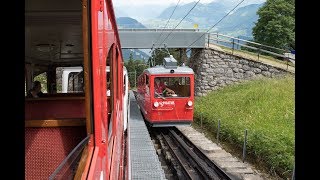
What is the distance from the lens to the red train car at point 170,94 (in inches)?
599

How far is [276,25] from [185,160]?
3567 centimetres

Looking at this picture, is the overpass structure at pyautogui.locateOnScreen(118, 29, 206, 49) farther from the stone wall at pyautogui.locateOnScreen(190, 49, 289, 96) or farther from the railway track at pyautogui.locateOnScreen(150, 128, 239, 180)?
the railway track at pyautogui.locateOnScreen(150, 128, 239, 180)

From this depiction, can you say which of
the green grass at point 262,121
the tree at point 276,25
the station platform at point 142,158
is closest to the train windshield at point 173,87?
the green grass at point 262,121

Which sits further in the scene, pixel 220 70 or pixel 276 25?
pixel 276 25

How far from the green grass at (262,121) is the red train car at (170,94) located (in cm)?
152

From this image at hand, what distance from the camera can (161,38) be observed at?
2658cm

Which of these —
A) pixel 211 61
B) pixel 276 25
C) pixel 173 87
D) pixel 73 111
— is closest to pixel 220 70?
pixel 211 61

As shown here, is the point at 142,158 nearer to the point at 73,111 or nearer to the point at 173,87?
the point at 73,111

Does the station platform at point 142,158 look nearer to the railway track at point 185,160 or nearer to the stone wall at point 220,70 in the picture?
the railway track at point 185,160

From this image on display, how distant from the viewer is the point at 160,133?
17688 mm
